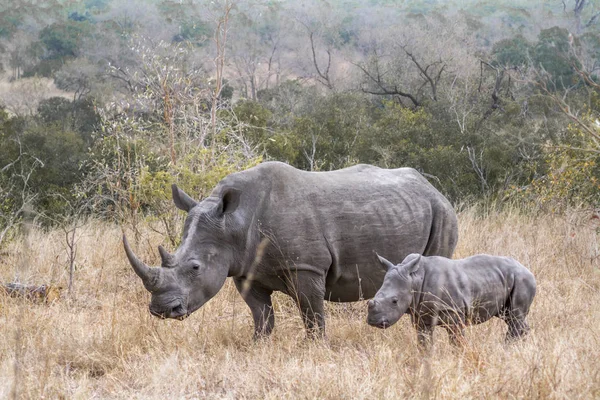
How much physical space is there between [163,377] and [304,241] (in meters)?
1.32

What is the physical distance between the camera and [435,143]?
1455 cm

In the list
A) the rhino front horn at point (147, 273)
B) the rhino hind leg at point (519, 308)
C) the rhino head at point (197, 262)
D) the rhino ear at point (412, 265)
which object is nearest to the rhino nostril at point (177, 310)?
the rhino head at point (197, 262)

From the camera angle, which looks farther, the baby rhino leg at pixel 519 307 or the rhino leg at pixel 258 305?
the rhino leg at pixel 258 305

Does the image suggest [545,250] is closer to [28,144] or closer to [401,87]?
[28,144]

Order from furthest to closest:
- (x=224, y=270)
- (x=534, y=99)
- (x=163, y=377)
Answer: (x=534, y=99), (x=224, y=270), (x=163, y=377)

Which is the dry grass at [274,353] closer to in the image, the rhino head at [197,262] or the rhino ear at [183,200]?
the rhino head at [197,262]

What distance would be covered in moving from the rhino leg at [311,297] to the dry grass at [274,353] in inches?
5.4

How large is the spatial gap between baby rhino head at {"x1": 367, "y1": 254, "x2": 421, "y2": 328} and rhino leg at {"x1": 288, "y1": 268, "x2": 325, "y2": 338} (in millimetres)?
670

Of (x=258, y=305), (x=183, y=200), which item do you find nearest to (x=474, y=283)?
(x=258, y=305)

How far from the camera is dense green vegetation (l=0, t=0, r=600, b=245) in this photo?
9445 millimetres

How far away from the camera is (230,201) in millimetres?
5566

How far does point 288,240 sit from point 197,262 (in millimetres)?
629

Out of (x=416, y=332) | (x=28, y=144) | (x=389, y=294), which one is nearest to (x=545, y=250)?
(x=416, y=332)

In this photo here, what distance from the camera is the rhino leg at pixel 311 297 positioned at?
5723 mm
